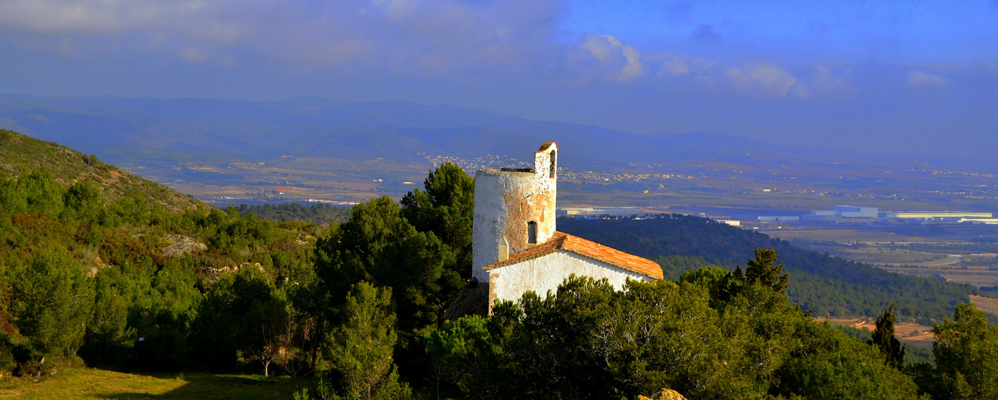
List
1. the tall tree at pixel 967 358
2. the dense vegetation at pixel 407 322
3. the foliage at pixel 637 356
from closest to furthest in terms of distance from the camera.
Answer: the foliage at pixel 637 356 → the dense vegetation at pixel 407 322 → the tall tree at pixel 967 358

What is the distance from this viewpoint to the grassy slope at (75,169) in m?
60.0

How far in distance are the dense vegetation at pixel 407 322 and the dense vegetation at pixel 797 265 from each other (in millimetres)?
54359

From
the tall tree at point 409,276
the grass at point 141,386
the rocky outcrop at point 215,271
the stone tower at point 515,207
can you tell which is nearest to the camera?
the stone tower at point 515,207

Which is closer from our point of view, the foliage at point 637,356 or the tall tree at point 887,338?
the foliage at point 637,356

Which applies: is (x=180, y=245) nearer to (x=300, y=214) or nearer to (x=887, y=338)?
(x=887, y=338)

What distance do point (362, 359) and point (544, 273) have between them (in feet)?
17.4

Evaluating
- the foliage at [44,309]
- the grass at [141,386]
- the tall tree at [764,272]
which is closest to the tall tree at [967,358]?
the tall tree at [764,272]

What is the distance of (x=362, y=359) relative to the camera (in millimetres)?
18234

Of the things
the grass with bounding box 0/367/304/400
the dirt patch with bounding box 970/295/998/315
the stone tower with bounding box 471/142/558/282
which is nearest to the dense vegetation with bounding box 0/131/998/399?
the grass with bounding box 0/367/304/400

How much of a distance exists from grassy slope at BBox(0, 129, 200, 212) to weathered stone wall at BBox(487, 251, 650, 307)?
1878 inches

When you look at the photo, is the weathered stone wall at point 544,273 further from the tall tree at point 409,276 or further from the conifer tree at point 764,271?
the conifer tree at point 764,271

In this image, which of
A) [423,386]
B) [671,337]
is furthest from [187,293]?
[671,337]

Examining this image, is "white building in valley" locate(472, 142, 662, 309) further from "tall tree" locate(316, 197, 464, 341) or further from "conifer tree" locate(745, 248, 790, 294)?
"conifer tree" locate(745, 248, 790, 294)

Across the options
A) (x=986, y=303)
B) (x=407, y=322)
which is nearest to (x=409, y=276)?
(x=407, y=322)
